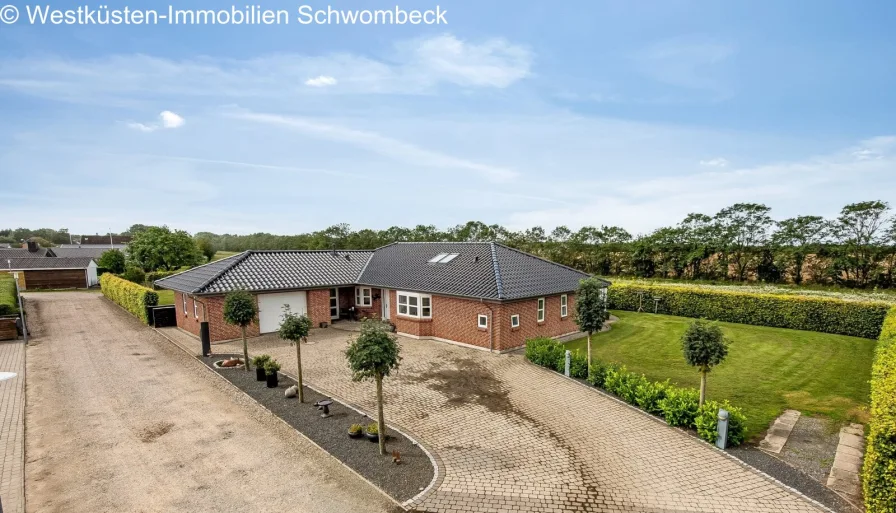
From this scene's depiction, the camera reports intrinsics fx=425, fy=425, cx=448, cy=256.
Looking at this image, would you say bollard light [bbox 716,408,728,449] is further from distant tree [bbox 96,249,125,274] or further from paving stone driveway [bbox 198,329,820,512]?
distant tree [bbox 96,249,125,274]

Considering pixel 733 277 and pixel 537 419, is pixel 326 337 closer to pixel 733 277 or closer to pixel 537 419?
pixel 537 419

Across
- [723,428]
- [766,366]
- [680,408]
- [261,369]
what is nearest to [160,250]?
[261,369]

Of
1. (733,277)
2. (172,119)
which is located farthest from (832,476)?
(733,277)

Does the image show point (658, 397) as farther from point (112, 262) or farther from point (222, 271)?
point (112, 262)

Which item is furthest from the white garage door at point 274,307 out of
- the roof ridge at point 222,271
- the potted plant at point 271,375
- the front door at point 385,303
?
the potted plant at point 271,375

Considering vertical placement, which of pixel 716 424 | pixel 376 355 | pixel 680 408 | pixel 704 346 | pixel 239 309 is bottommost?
pixel 716 424

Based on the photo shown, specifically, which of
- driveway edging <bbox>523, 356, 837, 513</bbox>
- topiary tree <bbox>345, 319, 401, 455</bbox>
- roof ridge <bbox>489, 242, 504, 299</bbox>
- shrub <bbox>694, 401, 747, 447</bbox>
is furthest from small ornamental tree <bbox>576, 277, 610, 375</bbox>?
topiary tree <bbox>345, 319, 401, 455</bbox>
